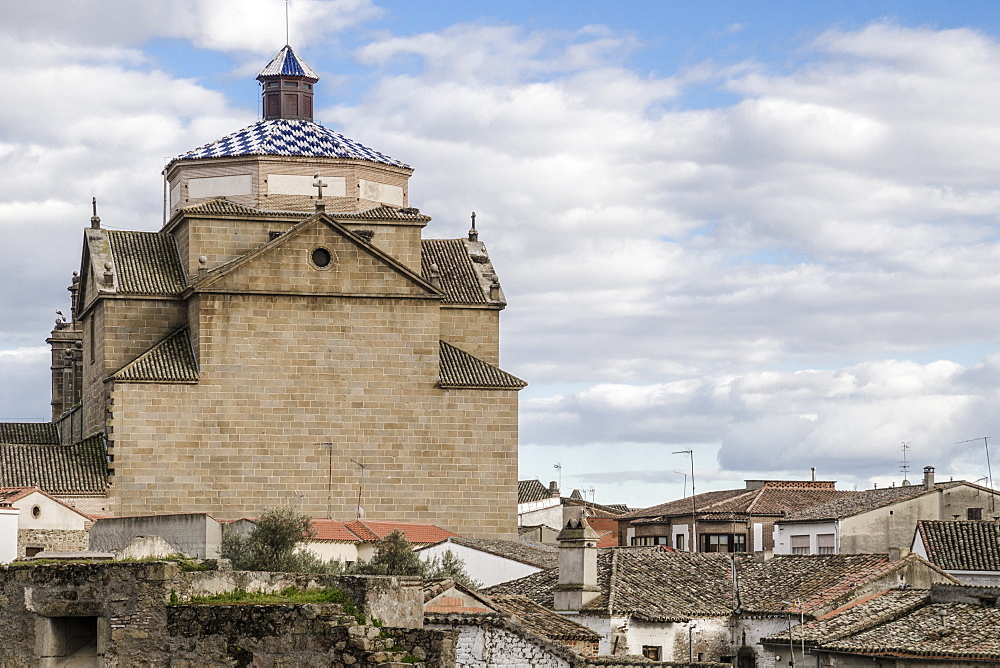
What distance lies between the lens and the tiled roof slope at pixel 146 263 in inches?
1602

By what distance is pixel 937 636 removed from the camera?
80.3 ft

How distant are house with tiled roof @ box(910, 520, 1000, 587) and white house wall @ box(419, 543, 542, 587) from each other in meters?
8.62

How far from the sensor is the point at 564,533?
94.2 feet

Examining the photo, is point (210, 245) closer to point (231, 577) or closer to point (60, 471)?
point (60, 471)

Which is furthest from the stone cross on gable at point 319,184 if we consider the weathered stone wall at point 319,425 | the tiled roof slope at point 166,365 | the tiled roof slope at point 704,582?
the tiled roof slope at point 704,582

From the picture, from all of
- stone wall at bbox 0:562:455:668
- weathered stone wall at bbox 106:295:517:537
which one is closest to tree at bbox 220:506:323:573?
weathered stone wall at bbox 106:295:517:537

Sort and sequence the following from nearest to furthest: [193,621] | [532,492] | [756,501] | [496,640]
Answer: [193,621]
[496,640]
[756,501]
[532,492]

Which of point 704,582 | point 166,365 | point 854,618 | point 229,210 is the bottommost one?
point 854,618

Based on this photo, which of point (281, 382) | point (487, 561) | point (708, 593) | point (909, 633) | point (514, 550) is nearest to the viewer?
point (909, 633)

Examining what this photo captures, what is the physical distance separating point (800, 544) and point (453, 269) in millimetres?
11184

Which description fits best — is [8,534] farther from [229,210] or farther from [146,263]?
[229,210]

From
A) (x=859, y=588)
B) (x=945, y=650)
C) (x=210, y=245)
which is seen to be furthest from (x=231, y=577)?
(x=210, y=245)

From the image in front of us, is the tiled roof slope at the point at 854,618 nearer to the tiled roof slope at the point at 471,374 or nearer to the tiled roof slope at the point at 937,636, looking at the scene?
the tiled roof slope at the point at 937,636

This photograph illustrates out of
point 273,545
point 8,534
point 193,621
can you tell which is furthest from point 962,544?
point 193,621
